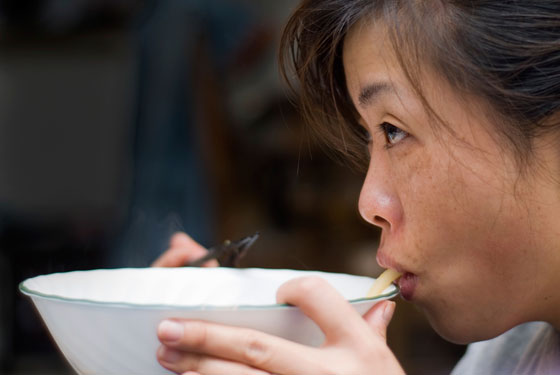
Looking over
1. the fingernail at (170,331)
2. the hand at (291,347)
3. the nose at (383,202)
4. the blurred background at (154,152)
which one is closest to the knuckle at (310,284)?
the hand at (291,347)

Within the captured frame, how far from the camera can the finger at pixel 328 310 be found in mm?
634

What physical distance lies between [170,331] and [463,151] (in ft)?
1.35

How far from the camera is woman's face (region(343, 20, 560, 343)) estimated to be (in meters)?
0.80

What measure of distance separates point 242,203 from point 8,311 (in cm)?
102

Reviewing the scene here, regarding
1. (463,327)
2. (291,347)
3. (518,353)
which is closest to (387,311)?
(291,347)

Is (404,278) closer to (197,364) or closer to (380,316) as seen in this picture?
(380,316)

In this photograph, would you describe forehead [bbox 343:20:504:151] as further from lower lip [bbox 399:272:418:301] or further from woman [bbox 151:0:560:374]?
lower lip [bbox 399:272:418:301]

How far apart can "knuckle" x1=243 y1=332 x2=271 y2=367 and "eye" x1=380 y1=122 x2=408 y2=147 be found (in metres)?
0.36

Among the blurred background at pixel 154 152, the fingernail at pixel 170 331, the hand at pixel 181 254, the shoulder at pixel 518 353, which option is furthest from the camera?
the blurred background at pixel 154 152

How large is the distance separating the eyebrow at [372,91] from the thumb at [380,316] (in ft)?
0.88

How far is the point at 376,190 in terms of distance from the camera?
0.87 metres

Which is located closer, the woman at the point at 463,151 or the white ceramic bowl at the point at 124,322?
the white ceramic bowl at the point at 124,322

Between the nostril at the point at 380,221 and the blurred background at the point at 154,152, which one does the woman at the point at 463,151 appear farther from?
the blurred background at the point at 154,152

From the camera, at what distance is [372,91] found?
85cm
